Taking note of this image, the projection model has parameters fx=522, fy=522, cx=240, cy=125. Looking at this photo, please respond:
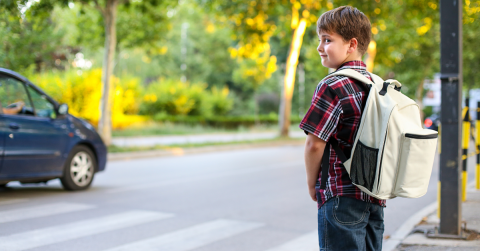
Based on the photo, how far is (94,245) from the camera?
5.00 meters

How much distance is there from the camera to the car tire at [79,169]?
7969 mm

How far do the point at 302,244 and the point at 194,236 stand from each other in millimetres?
1123

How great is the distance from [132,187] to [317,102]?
23.4 ft

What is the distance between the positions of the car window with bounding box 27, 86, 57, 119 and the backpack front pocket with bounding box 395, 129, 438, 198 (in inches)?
256

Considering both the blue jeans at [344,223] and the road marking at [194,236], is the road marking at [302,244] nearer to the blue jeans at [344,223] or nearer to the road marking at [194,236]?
the road marking at [194,236]

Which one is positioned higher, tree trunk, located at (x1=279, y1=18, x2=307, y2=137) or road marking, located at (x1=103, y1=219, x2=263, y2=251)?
tree trunk, located at (x1=279, y1=18, x2=307, y2=137)

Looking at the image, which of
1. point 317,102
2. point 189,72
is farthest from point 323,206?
point 189,72

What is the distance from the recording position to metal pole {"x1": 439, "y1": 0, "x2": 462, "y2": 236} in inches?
190

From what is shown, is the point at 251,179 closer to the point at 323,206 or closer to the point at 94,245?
the point at 94,245

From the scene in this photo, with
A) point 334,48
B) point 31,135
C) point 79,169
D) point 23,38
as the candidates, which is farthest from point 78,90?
point 334,48

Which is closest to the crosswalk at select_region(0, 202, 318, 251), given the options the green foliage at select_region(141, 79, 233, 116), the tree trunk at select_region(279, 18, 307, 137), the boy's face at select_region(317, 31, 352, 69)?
the boy's face at select_region(317, 31, 352, 69)

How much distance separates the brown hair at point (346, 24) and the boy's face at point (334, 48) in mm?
20

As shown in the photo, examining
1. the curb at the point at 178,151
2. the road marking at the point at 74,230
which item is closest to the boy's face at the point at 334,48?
the road marking at the point at 74,230

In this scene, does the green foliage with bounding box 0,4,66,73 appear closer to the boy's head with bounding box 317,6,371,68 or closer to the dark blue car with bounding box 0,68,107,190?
the dark blue car with bounding box 0,68,107,190
